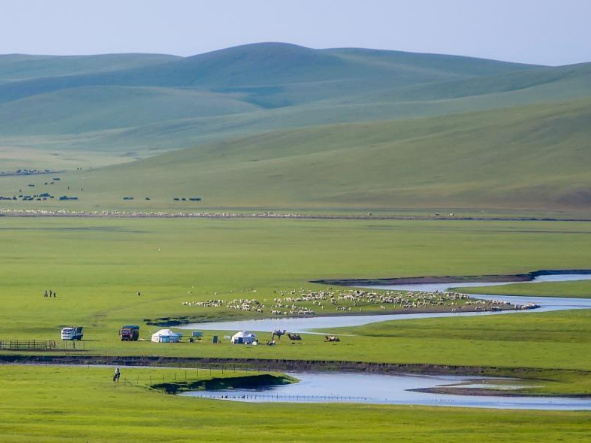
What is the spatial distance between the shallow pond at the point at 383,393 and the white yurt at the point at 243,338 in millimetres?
4884

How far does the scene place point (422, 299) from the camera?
2650 inches

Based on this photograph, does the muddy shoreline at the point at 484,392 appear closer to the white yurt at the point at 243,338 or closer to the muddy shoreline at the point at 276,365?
the muddy shoreline at the point at 276,365

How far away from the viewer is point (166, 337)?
54188mm

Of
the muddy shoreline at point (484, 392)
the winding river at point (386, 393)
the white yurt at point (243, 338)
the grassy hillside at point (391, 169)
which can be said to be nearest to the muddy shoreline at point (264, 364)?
the winding river at point (386, 393)

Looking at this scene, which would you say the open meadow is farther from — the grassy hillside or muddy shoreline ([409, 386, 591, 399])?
the grassy hillside

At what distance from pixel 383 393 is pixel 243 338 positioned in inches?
365

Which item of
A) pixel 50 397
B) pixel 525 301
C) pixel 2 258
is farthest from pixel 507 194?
pixel 50 397

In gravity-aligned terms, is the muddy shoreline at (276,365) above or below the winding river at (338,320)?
below

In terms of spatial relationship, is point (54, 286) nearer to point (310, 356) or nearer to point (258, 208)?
point (310, 356)

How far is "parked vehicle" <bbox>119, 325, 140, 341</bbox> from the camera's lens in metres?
54.3

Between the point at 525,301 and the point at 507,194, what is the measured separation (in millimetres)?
70925

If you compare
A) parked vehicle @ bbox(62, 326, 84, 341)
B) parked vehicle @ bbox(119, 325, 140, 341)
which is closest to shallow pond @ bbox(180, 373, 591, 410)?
parked vehicle @ bbox(119, 325, 140, 341)

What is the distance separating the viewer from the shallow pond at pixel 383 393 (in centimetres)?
4384

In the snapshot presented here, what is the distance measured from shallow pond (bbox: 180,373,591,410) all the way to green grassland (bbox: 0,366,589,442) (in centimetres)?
156
